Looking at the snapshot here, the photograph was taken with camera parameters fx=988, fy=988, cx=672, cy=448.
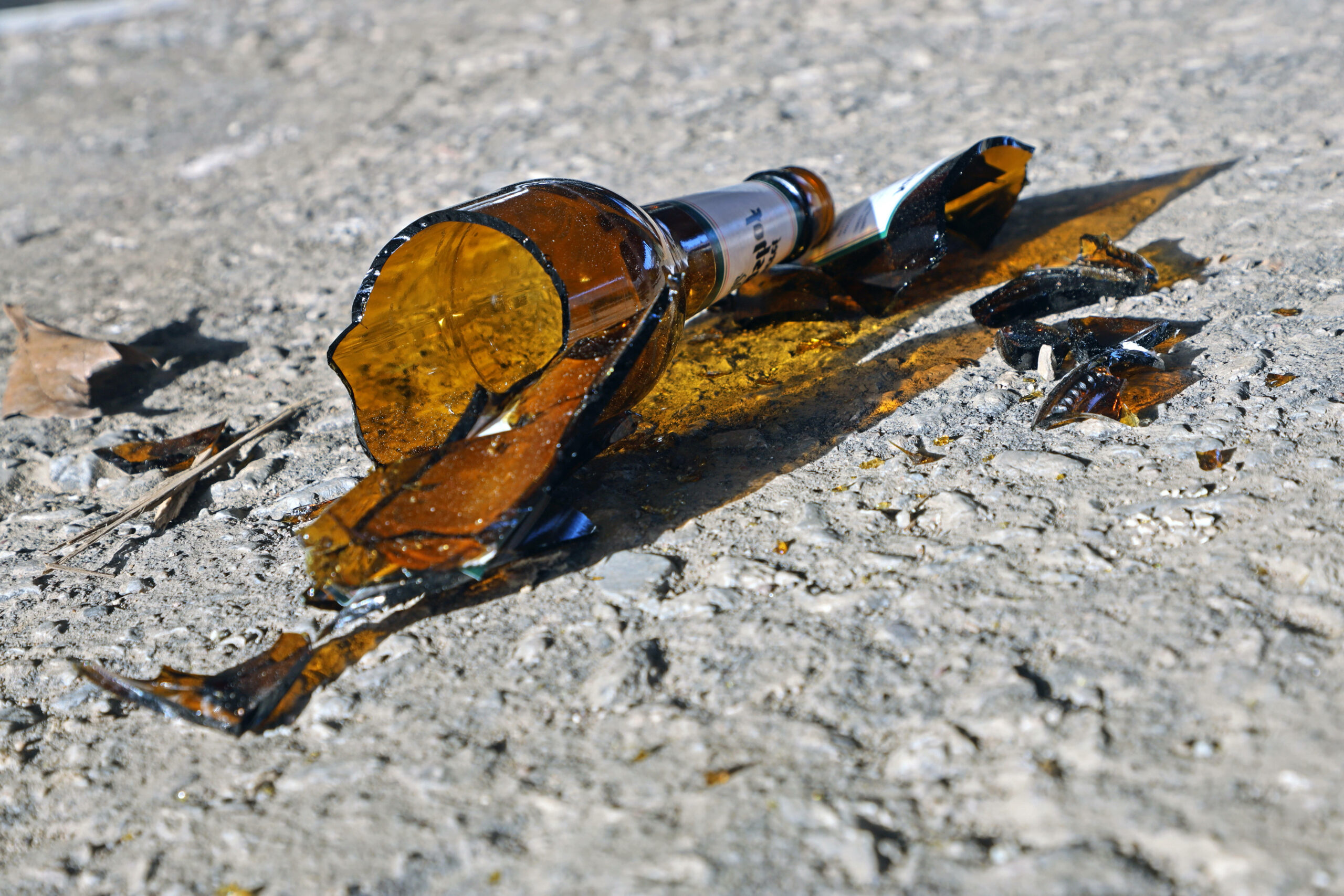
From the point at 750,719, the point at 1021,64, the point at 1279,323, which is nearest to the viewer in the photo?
the point at 750,719

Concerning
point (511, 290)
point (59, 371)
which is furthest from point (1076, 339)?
point (59, 371)

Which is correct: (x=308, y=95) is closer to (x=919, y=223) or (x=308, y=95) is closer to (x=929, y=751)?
(x=919, y=223)

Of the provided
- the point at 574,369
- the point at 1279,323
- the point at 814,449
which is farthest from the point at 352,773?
the point at 1279,323

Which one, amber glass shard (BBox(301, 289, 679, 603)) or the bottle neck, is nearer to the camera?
amber glass shard (BBox(301, 289, 679, 603))

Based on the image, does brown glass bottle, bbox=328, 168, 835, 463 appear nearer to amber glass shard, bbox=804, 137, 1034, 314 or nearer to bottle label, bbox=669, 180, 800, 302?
bottle label, bbox=669, 180, 800, 302

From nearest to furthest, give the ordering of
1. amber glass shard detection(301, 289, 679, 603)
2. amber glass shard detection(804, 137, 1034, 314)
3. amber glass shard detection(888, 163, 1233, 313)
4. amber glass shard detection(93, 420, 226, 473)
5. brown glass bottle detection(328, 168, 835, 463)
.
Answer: amber glass shard detection(301, 289, 679, 603)
brown glass bottle detection(328, 168, 835, 463)
amber glass shard detection(93, 420, 226, 473)
amber glass shard detection(804, 137, 1034, 314)
amber glass shard detection(888, 163, 1233, 313)

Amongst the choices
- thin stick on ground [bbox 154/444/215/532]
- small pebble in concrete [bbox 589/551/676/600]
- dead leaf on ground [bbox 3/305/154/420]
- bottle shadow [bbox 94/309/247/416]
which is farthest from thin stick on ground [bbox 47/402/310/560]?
small pebble in concrete [bbox 589/551/676/600]

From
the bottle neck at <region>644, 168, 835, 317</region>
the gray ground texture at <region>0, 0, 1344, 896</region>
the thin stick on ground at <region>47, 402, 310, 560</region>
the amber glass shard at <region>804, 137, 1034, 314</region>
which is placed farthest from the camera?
the amber glass shard at <region>804, 137, 1034, 314</region>

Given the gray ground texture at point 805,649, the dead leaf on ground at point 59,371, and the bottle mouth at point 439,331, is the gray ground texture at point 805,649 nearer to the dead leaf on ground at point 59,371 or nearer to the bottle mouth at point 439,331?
the dead leaf on ground at point 59,371
